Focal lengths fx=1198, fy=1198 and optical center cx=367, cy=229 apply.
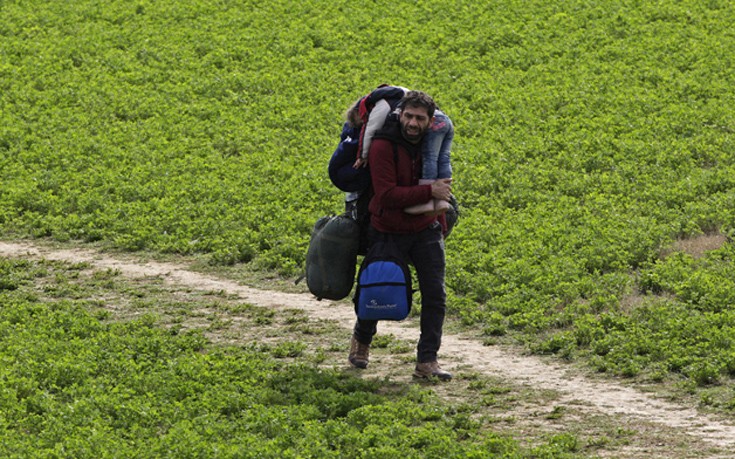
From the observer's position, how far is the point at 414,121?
30.9 ft

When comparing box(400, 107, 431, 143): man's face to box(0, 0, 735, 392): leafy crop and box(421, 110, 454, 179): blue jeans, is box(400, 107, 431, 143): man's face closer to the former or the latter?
box(421, 110, 454, 179): blue jeans

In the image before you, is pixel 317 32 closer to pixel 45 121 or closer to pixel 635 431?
pixel 45 121

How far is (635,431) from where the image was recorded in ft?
28.8

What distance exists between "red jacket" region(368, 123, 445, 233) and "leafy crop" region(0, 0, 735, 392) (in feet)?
8.04

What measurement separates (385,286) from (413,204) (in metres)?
0.69

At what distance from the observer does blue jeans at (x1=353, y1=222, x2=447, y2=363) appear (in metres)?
9.79

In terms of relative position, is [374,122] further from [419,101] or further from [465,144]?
[465,144]

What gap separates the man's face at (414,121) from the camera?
9430 millimetres

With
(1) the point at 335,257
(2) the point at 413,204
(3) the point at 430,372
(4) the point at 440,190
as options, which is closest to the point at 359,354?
(3) the point at 430,372

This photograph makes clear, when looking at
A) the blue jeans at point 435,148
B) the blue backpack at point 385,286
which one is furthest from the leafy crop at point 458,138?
the blue jeans at point 435,148

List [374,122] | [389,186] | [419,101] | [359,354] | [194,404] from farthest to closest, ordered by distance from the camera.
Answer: [359,354], [374,122], [389,186], [419,101], [194,404]

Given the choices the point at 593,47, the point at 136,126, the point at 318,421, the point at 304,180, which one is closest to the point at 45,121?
the point at 136,126

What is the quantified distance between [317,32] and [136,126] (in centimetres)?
618

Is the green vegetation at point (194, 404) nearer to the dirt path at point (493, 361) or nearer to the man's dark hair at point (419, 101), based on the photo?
the dirt path at point (493, 361)
